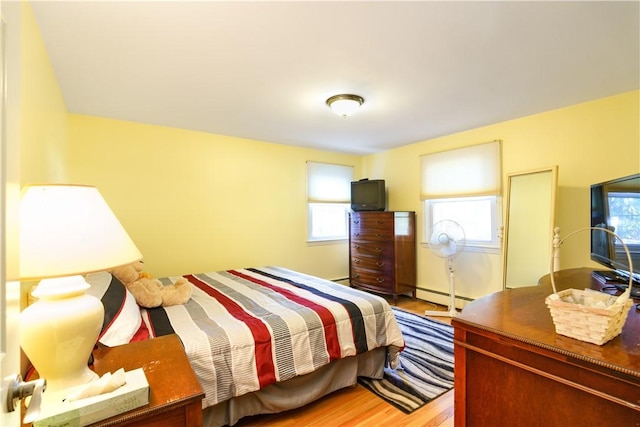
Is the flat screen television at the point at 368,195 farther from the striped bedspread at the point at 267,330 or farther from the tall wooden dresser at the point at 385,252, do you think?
the striped bedspread at the point at 267,330

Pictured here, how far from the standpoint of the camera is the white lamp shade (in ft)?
2.67

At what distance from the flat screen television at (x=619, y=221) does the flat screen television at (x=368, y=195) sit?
7.86 ft

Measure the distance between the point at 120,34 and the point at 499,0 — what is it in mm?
2034

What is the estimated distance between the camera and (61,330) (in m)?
0.91

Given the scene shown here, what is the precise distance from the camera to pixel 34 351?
2.92 feet

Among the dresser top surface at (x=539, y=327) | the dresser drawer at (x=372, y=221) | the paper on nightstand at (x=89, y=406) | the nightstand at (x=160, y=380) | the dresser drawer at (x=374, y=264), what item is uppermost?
the dresser drawer at (x=372, y=221)

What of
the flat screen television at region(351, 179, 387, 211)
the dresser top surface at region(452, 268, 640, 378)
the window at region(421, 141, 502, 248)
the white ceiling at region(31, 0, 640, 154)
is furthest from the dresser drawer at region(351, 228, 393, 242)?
the dresser top surface at region(452, 268, 640, 378)

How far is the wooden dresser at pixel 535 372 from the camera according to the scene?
860 mm

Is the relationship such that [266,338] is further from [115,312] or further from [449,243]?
[449,243]

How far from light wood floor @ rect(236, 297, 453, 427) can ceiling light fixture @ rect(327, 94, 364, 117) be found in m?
2.23

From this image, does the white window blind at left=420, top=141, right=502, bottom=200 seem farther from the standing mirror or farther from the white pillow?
the white pillow

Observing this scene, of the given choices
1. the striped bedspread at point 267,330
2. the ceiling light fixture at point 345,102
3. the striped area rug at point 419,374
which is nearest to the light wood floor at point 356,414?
the striped area rug at point 419,374

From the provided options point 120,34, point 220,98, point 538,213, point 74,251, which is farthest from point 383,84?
point 74,251

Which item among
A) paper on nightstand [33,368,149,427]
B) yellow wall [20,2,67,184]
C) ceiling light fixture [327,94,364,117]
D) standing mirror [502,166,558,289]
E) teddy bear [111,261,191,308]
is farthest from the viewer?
standing mirror [502,166,558,289]
